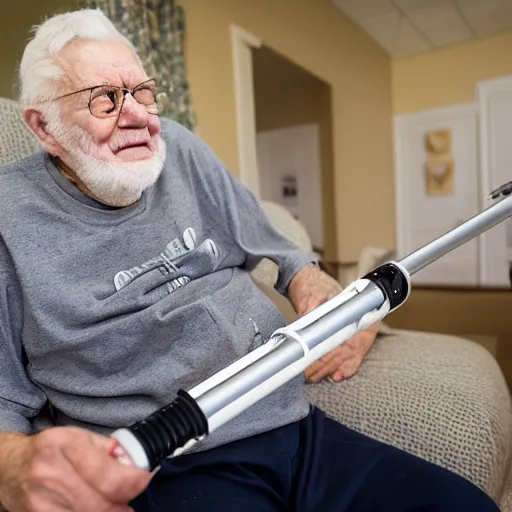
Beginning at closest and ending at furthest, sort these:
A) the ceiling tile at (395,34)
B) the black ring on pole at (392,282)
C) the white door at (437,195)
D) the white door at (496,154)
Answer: the black ring on pole at (392,282) → the ceiling tile at (395,34) → the white door at (496,154) → the white door at (437,195)

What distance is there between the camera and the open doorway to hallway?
3166mm

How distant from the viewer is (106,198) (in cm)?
75

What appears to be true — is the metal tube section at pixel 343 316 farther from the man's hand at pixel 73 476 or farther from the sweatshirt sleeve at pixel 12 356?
the sweatshirt sleeve at pixel 12 356

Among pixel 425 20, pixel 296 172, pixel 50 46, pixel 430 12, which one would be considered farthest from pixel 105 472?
pixel 425 20

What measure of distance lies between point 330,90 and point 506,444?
263 cm

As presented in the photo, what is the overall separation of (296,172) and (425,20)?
1279 millimetres

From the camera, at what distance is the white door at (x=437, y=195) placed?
374 centimetres

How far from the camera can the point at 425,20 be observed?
10.7ft

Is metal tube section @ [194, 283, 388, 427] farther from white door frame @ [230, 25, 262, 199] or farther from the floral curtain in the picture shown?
white door frame @ [230, 25, 262, 199]

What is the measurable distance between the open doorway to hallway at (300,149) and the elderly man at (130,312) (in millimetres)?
2312

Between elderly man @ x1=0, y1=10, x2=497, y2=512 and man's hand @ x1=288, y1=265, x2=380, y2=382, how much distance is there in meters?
0.01

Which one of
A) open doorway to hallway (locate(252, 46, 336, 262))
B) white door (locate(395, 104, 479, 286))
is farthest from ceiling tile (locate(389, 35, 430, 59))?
open doorway to hallway (locate(252, 46, 336, 262))

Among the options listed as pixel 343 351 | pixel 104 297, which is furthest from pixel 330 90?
pixel 104 297

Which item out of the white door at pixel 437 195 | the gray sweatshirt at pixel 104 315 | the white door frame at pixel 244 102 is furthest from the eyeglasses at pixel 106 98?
the white door at pixel 437 195
